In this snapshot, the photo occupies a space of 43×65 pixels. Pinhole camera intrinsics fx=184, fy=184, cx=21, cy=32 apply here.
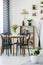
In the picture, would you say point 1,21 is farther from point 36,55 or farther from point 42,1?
point 36,55

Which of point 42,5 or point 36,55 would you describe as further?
point 42,5

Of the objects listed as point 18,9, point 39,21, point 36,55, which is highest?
point 18,9

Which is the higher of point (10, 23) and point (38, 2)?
point (38, 2)

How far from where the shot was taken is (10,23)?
29.4ft

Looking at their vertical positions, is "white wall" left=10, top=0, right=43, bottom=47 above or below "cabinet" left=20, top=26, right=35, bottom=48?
above

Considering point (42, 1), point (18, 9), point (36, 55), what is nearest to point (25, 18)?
point (18, 9)

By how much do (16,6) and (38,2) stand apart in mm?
1082

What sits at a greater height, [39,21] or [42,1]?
[42,1]

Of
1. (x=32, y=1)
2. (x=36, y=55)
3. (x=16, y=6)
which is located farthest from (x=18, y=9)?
(x=36, y=55)

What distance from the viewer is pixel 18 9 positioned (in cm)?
889

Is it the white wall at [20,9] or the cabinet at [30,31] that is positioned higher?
the white wall at [20,9]

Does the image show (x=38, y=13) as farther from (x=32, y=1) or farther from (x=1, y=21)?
(x=1, y=21)

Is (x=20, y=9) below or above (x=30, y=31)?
above

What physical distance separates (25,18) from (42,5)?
3.34 ft
